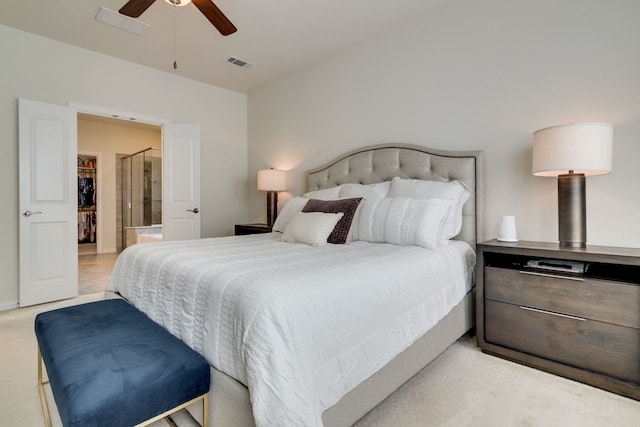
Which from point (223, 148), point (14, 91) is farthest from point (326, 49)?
point (14, 91)

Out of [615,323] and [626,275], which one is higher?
[626,275]

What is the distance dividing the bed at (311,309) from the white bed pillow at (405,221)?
13 millimetres

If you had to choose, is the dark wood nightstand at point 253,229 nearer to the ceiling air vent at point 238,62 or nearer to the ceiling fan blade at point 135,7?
the ceiling air vent at point 238,62

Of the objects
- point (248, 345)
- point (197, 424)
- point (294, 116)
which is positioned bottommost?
point (197, 424)

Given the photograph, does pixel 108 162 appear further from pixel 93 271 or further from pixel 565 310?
pixel 565 310

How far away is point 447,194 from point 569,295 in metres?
1.01

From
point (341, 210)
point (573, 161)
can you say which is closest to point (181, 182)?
point (341, 210)

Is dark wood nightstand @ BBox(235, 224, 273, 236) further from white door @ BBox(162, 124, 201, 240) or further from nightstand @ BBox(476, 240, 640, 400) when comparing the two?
nightstand @ BBox(476, 240, 640, 400)

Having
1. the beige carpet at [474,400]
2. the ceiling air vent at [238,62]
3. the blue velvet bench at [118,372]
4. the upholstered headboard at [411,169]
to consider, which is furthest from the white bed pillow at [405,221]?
the ceiling air vent at [238,62]

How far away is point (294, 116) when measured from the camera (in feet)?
14.4

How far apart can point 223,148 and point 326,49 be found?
223cm

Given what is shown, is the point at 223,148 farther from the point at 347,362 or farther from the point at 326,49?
the point at 347,362

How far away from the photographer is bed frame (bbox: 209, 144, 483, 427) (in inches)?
49.9

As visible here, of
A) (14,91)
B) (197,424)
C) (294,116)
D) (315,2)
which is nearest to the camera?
(197,424)
